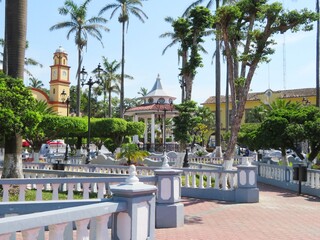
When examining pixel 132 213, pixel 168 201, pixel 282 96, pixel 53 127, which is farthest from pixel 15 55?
pixel 282 96

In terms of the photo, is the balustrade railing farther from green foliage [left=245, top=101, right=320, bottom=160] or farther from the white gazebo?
the white gazebo

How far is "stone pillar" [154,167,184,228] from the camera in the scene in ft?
29.4

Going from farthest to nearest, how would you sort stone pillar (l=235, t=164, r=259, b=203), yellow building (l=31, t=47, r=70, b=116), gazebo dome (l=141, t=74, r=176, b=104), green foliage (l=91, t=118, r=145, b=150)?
yellow building (l=31, t=47, r=70, b=116) → gazebo dome (l=141, t=74, r=176, b=104) → green foliage (l=91, t=118, r=145, b=150) → stone pillar (l=235, t=164, r=259, b=203)

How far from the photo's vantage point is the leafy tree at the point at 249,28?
1371cm

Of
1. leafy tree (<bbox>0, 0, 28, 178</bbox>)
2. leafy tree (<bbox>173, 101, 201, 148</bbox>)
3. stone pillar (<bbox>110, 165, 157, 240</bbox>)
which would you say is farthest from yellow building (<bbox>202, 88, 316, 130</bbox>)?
stone pillar (<bbox>110, 165, 157, 240</bbox>)

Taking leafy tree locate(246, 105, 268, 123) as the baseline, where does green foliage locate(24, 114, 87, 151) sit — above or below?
below

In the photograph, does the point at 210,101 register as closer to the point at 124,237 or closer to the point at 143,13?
the point at 143,13

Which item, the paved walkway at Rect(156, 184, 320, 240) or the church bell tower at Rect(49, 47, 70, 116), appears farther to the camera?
the church bell tower at Rect(49, 47, 70, 116)

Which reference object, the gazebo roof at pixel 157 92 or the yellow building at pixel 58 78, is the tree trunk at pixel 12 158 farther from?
the yellow building at pixel 58 78

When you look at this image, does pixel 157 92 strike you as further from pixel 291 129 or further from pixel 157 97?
pixel 291 129

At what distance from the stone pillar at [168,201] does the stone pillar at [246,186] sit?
406 cm

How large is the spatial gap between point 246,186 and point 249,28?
588 centimetres

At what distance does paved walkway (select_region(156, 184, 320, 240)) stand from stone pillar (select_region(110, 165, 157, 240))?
2.94 meters

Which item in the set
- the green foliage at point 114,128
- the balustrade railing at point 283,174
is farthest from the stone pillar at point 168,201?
the green foliage at point 114,128
